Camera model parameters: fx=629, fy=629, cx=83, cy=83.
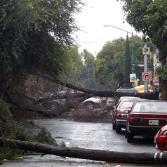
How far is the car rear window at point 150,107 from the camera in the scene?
2116 centimetres

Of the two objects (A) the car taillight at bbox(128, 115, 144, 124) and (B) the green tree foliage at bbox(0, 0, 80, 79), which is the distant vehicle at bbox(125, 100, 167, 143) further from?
(B) the green tree foliage at bbox(0, 0, 80, 79)

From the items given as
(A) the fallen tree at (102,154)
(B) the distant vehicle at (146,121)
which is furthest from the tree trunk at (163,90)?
(A) the fallen tree at (102,154)

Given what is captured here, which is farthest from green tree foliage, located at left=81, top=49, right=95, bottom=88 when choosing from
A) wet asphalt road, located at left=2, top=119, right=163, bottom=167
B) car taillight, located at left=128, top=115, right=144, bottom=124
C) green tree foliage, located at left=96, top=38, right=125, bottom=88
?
car taillight, located at left=128, top=115, right=144, bottom=124

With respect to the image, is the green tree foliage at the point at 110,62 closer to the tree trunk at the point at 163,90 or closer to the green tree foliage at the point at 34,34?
the tree trunk at the point at 163,90

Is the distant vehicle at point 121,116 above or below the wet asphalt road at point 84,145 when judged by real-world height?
above

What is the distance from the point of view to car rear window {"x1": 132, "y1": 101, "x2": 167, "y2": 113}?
69.4 ft

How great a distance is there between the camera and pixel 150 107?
2144 centimetres

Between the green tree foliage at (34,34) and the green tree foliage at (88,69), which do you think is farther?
the green tree foliage at (88,69)

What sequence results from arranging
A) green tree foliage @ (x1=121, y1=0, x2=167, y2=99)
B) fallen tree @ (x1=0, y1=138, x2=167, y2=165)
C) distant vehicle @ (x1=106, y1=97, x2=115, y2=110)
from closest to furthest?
fallen tree @ (x1=0, y1=138, x2=167, y2=165), green tree foliage @ (x1=121, y1=0, x2=167, y2=99), distant vehicle @ (x1=106, y1=97, x2=115, y2=110)

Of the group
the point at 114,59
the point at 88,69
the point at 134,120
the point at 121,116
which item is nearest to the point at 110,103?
the point at 121,116

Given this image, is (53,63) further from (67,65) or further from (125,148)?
(125,148)

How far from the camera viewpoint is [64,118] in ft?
121

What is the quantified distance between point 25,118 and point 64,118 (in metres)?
4.96

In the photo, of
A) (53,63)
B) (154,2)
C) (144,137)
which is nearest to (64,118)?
(53,63)
